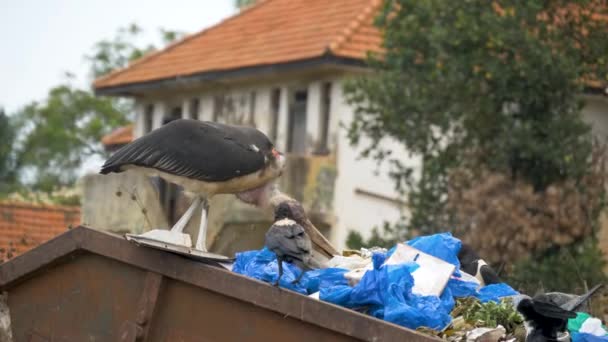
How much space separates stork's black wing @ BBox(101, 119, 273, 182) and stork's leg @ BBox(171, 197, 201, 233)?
19 cm

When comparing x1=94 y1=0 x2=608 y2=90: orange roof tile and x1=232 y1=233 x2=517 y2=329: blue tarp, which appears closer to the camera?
x1=232 y1=233 x2=517 y2=329: blue tarp

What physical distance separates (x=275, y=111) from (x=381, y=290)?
59.3 feet

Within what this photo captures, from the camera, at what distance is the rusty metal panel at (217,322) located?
A: 575 centimetres

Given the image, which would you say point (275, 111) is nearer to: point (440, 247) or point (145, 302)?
point (440, 247)

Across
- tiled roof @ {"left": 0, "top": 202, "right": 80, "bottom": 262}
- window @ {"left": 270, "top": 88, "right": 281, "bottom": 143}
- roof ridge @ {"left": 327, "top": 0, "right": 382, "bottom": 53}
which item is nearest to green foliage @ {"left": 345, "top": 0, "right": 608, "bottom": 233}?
roof ridge @ {"left": 327, "top": 0, "right": 382, "bottom": 53}

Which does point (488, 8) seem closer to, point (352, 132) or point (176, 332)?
point (352, 132)

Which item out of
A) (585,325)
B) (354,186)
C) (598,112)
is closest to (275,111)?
(354,186)

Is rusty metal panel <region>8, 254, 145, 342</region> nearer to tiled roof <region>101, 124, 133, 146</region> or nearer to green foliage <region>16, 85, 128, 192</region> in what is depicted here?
tiled roof <region>101, 124, 133, 146</region>

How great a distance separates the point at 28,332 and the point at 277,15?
1977cm

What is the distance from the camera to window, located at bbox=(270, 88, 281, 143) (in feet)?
77.7

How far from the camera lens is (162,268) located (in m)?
6.15

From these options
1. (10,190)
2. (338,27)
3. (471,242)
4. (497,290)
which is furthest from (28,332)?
(10,190)

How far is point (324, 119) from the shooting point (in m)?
22.7

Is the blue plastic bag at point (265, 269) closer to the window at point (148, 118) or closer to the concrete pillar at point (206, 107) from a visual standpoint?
the concrete pillar at point (206, 107)
